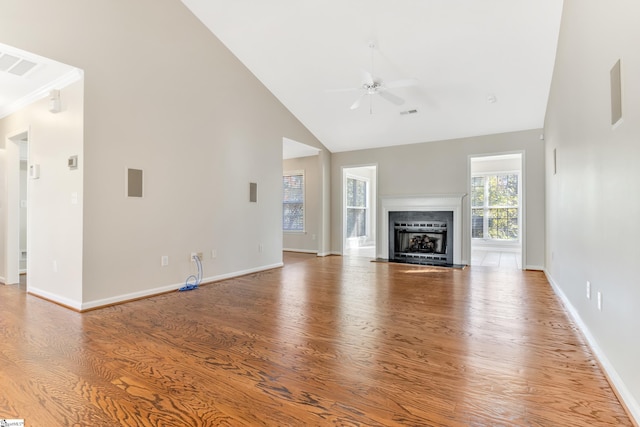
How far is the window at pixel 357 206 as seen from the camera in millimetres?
9570

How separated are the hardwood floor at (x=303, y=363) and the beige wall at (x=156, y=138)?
724mm

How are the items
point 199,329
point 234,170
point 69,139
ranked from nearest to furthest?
point 199,329 < point 69,139 < point 234,170

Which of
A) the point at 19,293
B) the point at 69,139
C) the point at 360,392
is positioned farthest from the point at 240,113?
the point at 360,392

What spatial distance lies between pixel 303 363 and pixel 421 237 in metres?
5.31

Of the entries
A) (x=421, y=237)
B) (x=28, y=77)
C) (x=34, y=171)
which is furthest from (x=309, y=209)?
(x=28, y=77)

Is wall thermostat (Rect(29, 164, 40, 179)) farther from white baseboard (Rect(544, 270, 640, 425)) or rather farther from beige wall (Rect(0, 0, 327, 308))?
white baseboard (Rect(544, 270, 640, 425))

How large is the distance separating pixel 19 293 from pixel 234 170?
3.17 m

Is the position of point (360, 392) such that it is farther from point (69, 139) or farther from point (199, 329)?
point (69, 139)

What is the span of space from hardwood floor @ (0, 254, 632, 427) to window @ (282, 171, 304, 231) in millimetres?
4786

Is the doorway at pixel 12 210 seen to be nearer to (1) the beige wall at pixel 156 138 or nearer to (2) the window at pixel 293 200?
(1) the beige wall at pixel 156 138

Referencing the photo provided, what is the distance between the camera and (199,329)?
9.68 ft

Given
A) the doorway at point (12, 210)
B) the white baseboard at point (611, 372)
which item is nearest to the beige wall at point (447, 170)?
the white baseboard at point (611, 372)

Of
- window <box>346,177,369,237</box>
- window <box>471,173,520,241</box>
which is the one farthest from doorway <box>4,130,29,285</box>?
window <box>471,173,520,241</box>

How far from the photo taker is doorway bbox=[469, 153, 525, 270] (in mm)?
8836
